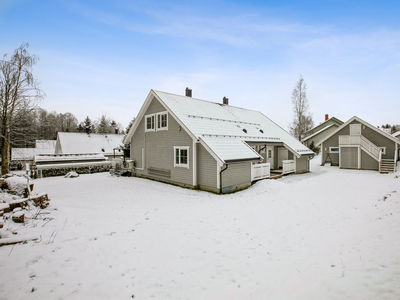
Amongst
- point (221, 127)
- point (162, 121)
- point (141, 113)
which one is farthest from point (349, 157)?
point (141, 113)

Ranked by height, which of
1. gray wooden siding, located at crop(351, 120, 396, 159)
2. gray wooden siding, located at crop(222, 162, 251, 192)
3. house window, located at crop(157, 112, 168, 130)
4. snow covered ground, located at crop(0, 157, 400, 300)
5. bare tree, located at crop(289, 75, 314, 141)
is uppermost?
bare tree, located at crop(289, 75, 314, 141)

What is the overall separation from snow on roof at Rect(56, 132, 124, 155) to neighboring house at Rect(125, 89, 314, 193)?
13977 millimetres

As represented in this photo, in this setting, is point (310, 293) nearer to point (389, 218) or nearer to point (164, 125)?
point (389, 218)

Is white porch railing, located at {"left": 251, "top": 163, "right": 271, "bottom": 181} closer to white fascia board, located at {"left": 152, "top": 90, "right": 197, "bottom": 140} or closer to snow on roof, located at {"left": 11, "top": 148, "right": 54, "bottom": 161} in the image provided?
white fascia board, located at {"left": 152, "top": 90, "right": 197, "bottom": 140}

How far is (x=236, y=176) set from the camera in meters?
11.6

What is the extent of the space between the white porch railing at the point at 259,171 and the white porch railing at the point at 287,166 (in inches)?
130

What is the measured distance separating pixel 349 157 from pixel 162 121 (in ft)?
63.2

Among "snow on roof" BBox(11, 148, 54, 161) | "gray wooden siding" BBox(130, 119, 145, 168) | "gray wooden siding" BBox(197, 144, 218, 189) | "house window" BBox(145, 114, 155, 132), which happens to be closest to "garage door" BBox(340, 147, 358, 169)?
"gray wooden siding" BBox(197, 144, 218, 189)

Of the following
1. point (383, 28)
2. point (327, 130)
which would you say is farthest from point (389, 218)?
point (327, 130)

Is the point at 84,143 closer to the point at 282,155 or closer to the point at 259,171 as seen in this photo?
the point at 259,171

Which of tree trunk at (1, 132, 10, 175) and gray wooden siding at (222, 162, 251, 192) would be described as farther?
tree trunk at (1, 132, 10, 175)

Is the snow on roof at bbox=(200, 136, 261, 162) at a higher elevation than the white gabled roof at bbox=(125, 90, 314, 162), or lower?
lower

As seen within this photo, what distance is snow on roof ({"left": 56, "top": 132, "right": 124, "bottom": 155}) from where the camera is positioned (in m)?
28.1

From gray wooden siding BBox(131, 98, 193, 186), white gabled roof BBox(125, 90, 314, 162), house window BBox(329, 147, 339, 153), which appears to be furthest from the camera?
house window BBox(329, 147, 339, 153)
